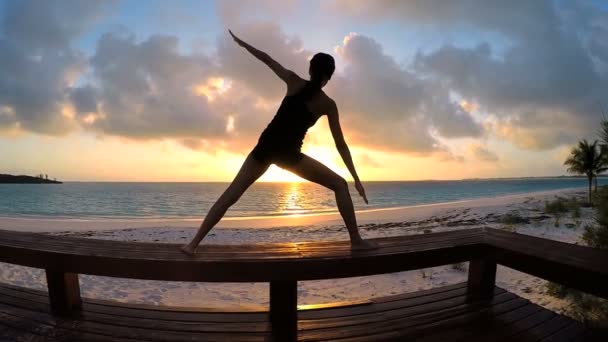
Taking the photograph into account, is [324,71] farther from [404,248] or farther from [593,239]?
[593,239]

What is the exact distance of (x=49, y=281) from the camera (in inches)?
118

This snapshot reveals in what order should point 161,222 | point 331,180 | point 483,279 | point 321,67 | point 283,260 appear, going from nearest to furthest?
1. point 283,260
2. point 321,67
3. point 331,180
4. point 483,279
5. point 161,222

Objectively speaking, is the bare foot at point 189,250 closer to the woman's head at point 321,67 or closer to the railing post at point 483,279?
the woman's head at point 321,67

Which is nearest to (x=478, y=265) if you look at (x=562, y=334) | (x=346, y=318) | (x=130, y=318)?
(x=562, y=334)

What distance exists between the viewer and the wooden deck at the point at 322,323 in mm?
2611

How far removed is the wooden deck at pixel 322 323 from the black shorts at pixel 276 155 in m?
1.34

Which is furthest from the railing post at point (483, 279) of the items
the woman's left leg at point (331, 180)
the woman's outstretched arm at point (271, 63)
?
the woman's outstretched arm at point (271, 63)

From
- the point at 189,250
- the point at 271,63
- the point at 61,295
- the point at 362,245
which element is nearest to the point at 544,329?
the point at 362,245

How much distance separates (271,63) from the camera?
8.38ft

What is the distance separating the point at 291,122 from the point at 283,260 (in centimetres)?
98

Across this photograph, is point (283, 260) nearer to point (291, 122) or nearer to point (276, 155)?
point (276, 155)

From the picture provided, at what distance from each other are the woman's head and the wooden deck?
76.9 inches

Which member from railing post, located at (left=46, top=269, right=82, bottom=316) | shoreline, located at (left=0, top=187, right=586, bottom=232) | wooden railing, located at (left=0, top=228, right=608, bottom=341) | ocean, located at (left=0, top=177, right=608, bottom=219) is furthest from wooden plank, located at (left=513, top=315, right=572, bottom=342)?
ocean, located at (left=0, top=177, right=608, bottom=219)

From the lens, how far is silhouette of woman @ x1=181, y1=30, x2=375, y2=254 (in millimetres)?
2467
